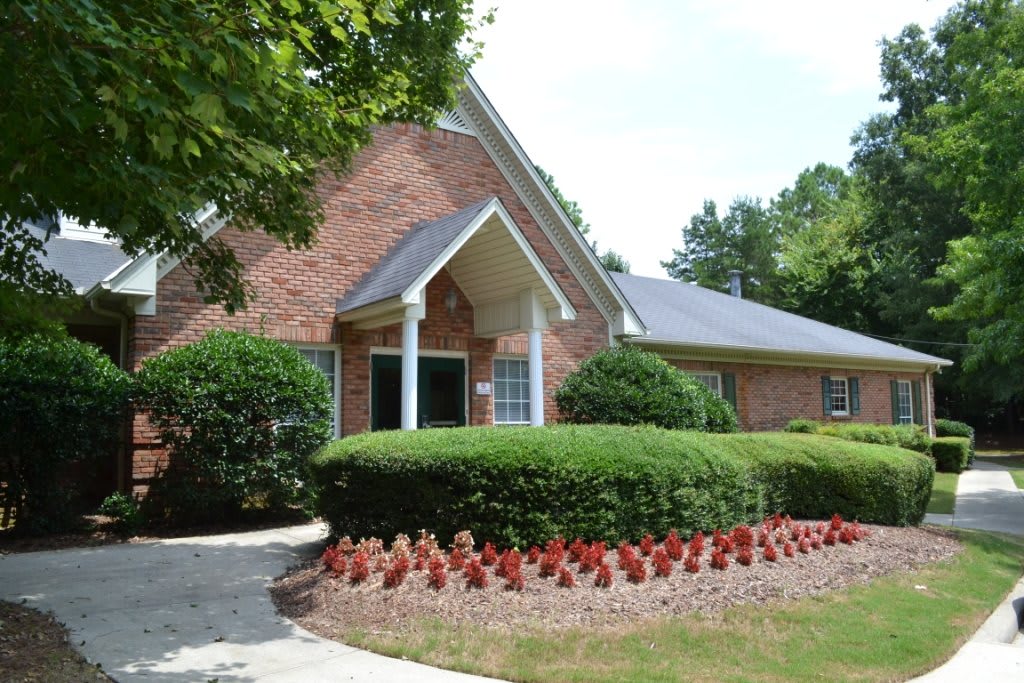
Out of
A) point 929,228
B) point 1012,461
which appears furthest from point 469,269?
point 929,228

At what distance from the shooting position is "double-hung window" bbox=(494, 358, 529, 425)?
14.3 meters

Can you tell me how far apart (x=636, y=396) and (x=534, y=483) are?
233 inches

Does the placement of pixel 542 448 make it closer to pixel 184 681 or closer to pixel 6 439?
pixel 184 681

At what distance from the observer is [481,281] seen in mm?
13391

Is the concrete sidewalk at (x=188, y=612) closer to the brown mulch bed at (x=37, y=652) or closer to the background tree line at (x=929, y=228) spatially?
the brown mulch bed at (x=37, y=652)

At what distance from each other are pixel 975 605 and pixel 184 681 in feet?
21.7

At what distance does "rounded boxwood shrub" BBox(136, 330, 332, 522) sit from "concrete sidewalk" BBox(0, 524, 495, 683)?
29.8 inches

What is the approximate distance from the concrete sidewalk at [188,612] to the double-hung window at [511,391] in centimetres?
554

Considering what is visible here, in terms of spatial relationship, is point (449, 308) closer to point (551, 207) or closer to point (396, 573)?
point (551, 207)

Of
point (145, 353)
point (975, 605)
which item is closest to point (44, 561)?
point (145, 353)

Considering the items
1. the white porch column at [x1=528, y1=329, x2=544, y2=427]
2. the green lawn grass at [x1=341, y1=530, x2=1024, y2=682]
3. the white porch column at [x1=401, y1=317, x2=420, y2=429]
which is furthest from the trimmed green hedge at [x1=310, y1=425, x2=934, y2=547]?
the white porch column at [x1=528, y1=329, x2=544, y2=427]

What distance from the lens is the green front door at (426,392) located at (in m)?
12.9

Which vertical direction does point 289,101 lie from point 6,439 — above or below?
above

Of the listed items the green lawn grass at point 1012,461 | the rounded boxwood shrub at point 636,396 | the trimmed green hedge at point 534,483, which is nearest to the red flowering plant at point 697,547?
the trimmed green hedge at point 534,483
